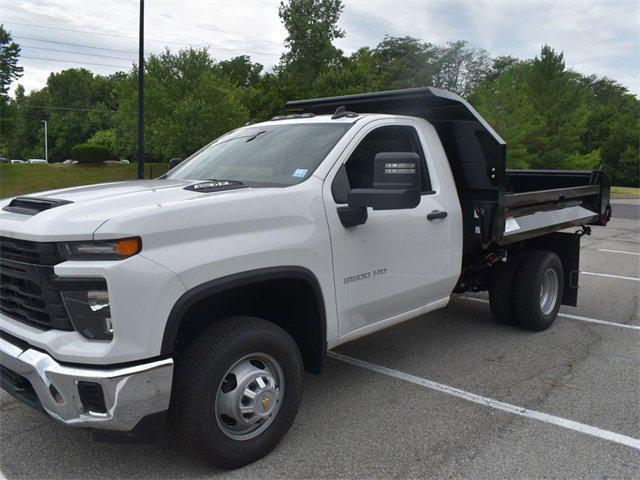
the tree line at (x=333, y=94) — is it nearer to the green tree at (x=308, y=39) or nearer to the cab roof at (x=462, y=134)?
the green tree at (x=308, y=39)

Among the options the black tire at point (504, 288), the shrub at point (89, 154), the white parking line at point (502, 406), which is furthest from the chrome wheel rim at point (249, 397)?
the shrub at point (89, 154)

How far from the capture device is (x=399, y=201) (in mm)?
3141

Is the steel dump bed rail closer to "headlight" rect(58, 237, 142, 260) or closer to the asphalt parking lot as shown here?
the asphalt parking lot

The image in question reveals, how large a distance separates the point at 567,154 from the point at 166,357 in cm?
4128

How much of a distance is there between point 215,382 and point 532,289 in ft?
12.2

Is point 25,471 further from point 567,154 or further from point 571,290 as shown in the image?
point 567,154

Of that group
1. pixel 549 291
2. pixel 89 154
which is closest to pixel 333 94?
pixel 89 154

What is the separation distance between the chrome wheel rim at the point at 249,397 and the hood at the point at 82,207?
37.7 inches

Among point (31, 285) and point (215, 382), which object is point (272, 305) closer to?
point (215, 382)

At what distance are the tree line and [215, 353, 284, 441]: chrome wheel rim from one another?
91.0 feet

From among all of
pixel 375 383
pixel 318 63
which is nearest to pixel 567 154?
pixel 318 63

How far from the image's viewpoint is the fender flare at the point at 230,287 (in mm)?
2695

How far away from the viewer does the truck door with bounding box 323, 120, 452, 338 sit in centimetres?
359

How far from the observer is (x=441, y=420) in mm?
3742
